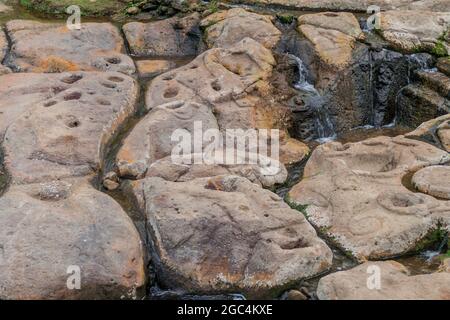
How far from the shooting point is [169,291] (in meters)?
4.91

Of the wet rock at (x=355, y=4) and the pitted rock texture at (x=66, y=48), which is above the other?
the wet rock at (x=355, y=4)

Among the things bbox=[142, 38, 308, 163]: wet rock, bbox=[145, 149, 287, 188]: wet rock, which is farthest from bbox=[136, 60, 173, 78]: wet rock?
bbox=[145, 149, 287, 188]: wet rock

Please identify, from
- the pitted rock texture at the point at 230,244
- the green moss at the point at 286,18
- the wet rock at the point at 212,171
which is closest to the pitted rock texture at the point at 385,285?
the pitted rock texture at the point at 230,244

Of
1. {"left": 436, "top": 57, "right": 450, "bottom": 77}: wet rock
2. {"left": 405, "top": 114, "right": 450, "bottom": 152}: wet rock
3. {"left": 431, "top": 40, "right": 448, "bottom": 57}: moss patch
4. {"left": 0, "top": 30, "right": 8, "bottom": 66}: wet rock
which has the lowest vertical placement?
{"left": 405, "top": 114, "right": 450, "bottom": 152}: wet rock

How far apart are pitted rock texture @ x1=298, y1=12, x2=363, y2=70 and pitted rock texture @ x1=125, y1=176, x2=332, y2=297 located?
11.3ft

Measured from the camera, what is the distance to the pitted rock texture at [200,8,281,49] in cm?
848

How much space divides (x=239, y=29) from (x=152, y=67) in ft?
4.33

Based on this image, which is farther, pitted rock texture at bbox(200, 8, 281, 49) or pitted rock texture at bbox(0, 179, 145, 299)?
pitted rock texture at bbox(200, 8, 281, 49)

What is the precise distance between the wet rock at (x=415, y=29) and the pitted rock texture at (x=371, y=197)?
2472 mm

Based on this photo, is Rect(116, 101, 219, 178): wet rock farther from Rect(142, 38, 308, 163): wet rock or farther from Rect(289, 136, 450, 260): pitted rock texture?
Rect(289, 136, 450, 260): pitted rock texture

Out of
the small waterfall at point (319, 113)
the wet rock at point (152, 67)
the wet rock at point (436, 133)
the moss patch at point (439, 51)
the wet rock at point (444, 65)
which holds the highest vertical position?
the moss patch at point (439, 51)

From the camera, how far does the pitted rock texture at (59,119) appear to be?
596 cm

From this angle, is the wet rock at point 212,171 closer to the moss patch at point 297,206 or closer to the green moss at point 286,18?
the moss patch at point 297,206
